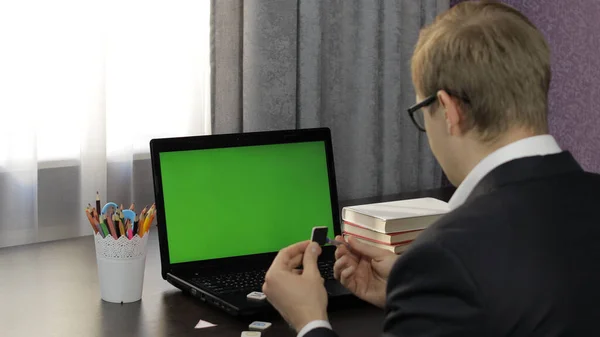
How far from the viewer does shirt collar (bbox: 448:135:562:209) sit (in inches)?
44.1

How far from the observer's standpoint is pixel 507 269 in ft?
3.29

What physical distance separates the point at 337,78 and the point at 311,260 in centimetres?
117

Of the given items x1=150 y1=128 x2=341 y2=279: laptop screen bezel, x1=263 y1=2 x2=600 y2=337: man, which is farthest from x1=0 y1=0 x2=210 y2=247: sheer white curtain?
x1=263 y1=2 x2=600 y2=337: man

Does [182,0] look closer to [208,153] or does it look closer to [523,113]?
[208,153]

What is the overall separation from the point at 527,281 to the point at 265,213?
0.84 metres

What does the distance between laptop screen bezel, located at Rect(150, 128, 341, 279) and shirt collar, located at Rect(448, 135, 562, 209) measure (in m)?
0.68

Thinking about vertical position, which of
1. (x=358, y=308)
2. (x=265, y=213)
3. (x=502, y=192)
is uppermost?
(x=502, y=192)

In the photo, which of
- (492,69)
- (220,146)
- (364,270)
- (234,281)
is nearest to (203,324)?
(234,281)

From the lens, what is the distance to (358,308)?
5.13 feet

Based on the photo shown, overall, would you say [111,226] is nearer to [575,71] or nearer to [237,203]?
[237,203]

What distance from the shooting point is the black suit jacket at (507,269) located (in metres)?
1.00

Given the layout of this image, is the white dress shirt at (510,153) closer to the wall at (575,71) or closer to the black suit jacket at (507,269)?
the black suit jacket at (507,269)

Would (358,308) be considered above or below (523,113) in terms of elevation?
below

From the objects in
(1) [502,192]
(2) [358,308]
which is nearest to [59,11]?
(2) [358,308]
